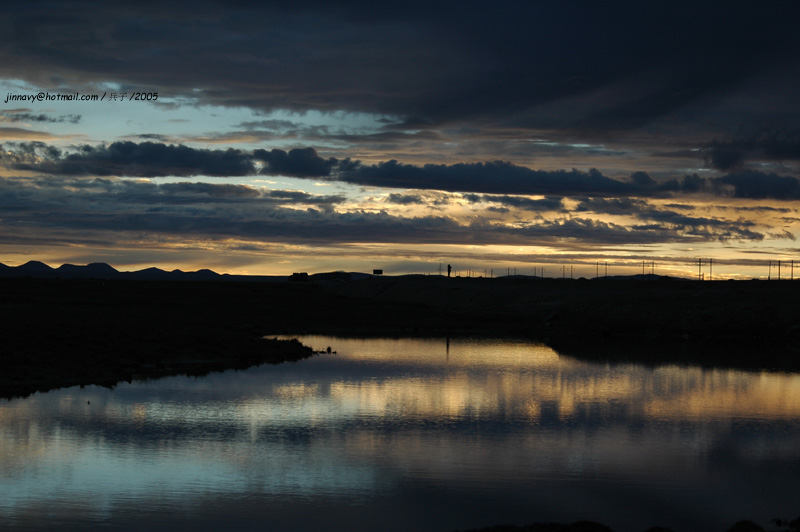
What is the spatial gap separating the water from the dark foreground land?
5.40 m

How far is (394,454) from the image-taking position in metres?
20.7

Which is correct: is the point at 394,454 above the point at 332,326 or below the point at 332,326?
below

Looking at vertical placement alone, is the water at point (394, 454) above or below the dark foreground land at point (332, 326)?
below

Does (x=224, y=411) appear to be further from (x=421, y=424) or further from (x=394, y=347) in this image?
(x=394, y=347)

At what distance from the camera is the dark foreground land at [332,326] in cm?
3756

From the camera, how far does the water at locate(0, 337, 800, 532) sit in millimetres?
15641

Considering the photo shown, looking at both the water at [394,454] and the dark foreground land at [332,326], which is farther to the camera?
the dark foreground land at [332,326]

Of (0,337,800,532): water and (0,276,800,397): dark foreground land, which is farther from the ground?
(0,276,800,397): dark foreground land

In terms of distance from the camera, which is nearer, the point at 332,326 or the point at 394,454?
the point at 394,454

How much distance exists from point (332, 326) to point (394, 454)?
2029 inches

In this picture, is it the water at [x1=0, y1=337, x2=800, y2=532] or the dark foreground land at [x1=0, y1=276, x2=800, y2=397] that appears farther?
the dark foreground land at [x1=0, y1=276, x2=800, y2=397]

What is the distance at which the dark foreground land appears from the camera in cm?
3756

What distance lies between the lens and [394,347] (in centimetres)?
5228

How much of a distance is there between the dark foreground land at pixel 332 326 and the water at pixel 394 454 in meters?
5.40
